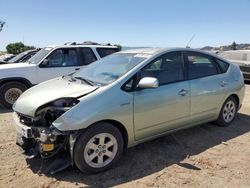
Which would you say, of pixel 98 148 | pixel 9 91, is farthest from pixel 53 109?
pixel 9 91

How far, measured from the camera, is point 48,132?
12.5ft

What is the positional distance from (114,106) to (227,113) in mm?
2997

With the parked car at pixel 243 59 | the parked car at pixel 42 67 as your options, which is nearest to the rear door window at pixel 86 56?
the parked car at pixel 42 67

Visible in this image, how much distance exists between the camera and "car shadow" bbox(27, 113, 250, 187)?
394cm

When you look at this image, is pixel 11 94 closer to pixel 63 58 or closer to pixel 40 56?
pixel 40 56

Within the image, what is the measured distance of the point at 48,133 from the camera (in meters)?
3.79

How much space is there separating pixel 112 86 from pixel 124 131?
2.16 feet

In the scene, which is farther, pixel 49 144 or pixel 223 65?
pixel 223 65

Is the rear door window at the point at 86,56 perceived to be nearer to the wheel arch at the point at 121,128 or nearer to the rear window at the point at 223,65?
the rear window at the point at 223,65

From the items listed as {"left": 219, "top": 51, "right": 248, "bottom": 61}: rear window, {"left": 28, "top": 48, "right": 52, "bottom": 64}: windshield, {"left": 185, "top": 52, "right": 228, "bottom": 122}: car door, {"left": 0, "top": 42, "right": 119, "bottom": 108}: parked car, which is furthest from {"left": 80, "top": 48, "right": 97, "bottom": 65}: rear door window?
{"left": 219, "top": 51, "right": 248, "bottom": 61}: rear window

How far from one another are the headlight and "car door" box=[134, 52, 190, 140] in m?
0.93

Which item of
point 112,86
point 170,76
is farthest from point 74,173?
point 170,76

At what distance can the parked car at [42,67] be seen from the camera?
8.18 metres

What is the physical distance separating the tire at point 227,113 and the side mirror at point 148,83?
227 cm
